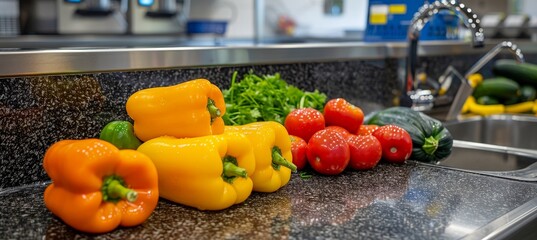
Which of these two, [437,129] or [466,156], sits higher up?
[437,129]

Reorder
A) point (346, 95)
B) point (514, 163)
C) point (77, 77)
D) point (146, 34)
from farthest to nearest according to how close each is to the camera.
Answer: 1. point (146, 34)
2. point (346, 95)
3. point (514, 163)
4. point (77, 77)

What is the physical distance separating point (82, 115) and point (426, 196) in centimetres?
66

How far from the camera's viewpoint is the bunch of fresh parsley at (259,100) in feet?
4.19

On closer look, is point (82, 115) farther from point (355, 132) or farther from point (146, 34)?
point (146, 34)

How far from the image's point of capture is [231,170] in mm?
945

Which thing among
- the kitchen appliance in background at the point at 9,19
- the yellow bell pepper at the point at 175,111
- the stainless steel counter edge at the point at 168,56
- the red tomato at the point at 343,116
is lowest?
the red tomato at the point at 343,116

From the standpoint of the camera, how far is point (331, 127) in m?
1.29

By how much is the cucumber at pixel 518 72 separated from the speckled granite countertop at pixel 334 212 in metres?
1.32

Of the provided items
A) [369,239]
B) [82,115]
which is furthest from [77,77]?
[369,239]

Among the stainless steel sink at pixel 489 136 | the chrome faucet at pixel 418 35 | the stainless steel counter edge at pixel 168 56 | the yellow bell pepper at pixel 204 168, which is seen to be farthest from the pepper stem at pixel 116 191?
the chrome faucet at pixel 418 35

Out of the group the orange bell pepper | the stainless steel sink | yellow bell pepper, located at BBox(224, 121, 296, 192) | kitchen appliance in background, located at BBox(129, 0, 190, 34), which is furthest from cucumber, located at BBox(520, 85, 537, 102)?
kitchen appliance in background, located at BBox(129, 0, 190, 34)

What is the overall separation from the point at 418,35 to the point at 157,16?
225 centimetres

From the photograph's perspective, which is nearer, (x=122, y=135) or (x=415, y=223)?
(x=415, y=223)

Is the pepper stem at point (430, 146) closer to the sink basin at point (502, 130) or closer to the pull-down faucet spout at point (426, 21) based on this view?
the pull-down faucet spout at point (426, 21)
